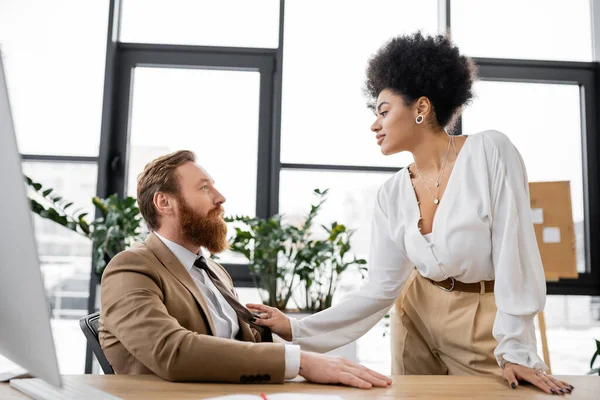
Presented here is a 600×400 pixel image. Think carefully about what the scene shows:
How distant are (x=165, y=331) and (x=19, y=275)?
29.8 inches

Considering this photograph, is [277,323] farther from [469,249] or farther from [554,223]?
[554,223]

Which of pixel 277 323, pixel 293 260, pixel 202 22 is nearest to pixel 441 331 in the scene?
pixel 277 323

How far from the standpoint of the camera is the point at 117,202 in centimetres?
277

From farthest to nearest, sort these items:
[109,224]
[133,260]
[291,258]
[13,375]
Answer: [291,258] < [109,224] < [133,260] < [13,375]

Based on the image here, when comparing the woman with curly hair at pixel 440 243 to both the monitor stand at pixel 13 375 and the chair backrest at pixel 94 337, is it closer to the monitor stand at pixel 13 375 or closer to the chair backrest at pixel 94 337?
the chair backrest at pixel 94 337

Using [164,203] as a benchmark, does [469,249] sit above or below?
below

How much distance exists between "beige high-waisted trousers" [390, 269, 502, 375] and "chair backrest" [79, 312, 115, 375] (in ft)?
3.10

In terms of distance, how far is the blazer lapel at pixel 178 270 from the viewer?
1479 mm

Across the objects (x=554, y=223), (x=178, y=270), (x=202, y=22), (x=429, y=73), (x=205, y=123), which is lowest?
(x=178, y=270)

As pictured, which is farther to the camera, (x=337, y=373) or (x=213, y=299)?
(x=213, y=299)

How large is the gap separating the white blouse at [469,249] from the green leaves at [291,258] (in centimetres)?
99

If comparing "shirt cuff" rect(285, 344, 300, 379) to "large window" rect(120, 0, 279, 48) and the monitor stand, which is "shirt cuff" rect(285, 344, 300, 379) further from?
"large window" rect(120, 0, 279, 48)

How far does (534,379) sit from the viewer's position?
3.92 feet

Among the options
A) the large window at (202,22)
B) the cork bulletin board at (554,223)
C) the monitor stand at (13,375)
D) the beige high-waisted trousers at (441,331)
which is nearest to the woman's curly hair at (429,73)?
the beige high-waisted trousers at (441,331)
